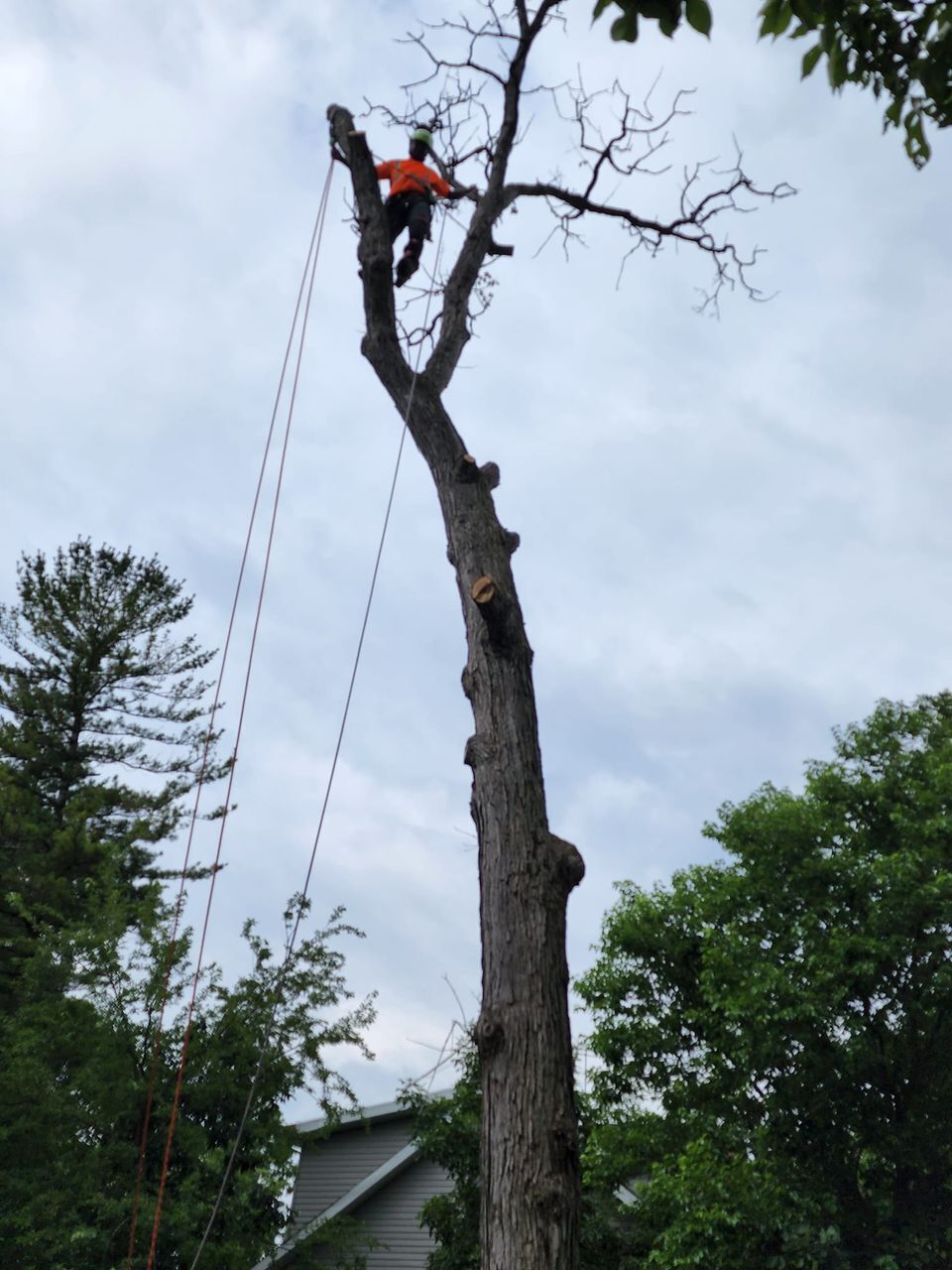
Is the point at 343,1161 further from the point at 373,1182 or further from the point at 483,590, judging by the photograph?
the point at 483,590

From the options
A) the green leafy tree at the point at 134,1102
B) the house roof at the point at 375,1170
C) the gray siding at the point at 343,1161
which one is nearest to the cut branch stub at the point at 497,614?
the green leafy tree at the point at 134,1102

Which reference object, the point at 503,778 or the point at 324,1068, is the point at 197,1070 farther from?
the point at 503,778

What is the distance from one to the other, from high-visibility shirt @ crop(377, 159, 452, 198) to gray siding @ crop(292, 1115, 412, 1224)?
47.9 feet

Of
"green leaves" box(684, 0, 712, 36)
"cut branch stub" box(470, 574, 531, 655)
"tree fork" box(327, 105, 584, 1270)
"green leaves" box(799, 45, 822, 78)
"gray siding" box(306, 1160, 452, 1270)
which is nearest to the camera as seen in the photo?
"green leaves" box(684, 0, 712, 36)

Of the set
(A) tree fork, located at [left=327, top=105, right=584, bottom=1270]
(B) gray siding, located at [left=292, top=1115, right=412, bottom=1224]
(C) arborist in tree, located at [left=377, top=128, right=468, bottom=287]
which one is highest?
(C) arborist in tree, located at [left=377, top=128, right=468, bottom=287]

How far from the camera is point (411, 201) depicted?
762 centimetres

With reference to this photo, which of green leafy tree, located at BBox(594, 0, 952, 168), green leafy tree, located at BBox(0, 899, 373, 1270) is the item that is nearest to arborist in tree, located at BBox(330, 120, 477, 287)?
green leafy tree, located at BBox(594, 0, 952, 168)

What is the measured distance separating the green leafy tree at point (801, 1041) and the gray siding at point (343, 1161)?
3602 millimetres

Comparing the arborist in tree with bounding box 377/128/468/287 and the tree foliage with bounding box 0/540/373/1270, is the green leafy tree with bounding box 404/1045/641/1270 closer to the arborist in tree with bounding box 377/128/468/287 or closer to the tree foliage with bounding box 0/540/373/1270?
the tree foliage with bounding box 0/540/373/1270

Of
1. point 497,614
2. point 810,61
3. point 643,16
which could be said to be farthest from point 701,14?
point 497,614

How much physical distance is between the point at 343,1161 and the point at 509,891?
1589cm

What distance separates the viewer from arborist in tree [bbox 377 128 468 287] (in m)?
7.60

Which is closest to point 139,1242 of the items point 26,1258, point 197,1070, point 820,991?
point 26,1258

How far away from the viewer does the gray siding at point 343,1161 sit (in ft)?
61.0
